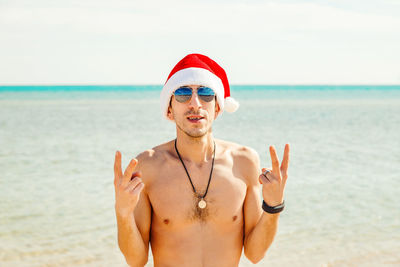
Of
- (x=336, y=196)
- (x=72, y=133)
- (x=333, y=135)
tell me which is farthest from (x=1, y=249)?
(x=333, y=135)

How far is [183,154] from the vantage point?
10.7 ft

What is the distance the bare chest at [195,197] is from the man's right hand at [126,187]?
19.5 inches

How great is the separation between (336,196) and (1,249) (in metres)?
5.28

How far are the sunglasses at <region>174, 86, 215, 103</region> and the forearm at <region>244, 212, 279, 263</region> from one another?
0.79 metres

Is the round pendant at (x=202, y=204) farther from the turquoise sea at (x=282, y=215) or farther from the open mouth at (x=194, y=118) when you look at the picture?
the turquoise sea at (x=282, y=215)

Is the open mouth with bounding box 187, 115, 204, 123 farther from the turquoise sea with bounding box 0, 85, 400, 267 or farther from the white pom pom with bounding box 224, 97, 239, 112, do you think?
the turquoise sea with bounding box 0, 85, 400, 267

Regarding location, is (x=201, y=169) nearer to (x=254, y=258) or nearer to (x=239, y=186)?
(x=239, y=186)

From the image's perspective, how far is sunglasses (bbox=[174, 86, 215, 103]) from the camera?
10.2 feet

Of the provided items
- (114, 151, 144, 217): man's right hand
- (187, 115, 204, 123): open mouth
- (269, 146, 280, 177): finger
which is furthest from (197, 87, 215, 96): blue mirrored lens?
(114, 151, 144, 217): man's right hand

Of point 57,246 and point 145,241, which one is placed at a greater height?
point 145,241
